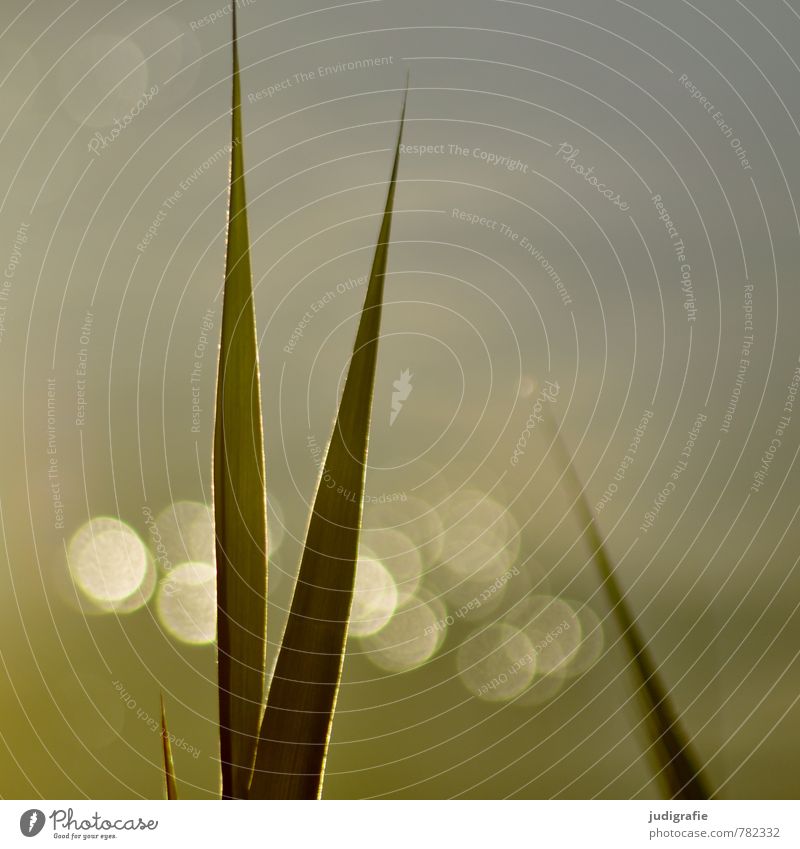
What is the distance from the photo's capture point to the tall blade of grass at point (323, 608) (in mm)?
445

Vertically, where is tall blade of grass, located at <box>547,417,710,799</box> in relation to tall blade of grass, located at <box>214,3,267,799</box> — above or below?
below

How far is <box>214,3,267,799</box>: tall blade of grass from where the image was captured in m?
0.46

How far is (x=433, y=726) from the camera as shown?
0.98m

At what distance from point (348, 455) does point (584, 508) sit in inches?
9.6

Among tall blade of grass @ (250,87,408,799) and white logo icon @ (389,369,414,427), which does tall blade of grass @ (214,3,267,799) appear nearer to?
tall blade of grass @ (250,87,408,799)

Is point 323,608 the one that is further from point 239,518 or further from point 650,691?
point 650,691

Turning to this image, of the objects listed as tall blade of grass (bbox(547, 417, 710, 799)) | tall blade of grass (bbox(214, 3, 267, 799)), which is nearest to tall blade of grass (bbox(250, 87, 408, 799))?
tall blade of grass (bbox(214, 3, 267, 799))

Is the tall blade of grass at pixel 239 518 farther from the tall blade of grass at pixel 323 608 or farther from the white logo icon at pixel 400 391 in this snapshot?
the white logo icon at pixel 400 391

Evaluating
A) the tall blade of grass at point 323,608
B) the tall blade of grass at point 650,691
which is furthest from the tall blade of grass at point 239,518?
the tall blade of grass at point 650,691

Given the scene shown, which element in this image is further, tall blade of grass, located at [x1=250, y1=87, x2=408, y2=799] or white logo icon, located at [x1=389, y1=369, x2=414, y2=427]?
white logo icon, located at [x1=389, y1=369, x2=414, y2=427]

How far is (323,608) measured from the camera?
0.46 meters

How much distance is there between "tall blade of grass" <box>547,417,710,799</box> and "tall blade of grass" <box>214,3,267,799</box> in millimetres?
288

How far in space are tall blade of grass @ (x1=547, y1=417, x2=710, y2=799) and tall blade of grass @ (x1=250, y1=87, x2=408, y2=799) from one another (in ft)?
0.75
